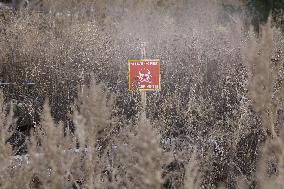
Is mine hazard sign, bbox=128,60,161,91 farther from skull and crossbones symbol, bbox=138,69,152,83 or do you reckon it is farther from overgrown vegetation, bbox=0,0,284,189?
overgrown vegetation, bbox=0,0,284,189

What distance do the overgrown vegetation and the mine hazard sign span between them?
0.67ft

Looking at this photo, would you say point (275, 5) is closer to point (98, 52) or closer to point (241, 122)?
point (98, 52)

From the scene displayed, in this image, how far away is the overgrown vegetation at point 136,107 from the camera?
1630 mm

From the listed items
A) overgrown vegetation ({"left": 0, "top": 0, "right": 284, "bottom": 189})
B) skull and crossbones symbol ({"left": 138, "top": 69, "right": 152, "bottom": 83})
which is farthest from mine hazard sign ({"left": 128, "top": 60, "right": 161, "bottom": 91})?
overgrown vegetation ({"left": 0, "top": 0, "right": 284, "bottom": 189})

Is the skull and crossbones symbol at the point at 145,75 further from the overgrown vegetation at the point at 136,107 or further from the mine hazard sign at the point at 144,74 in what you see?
the overgrown vegetation at the point at 136,107

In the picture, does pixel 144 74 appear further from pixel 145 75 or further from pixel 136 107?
pixel 136 107

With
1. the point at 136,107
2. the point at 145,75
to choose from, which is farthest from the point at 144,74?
the point at 136,107

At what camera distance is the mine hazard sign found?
3967 millimetres

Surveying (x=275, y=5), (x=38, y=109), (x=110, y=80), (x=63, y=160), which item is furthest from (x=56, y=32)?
(x=63, y=160)

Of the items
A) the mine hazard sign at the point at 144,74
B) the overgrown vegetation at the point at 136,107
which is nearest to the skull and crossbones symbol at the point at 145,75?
the mine hazard sign at the point at 144,74

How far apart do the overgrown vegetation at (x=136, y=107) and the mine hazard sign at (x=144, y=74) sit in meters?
0.20

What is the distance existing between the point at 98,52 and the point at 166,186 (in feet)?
8.03

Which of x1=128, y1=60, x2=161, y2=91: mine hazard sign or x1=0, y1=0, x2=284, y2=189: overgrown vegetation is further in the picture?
Answer: x1=128, y1=60, x2=161, y2=91: mine hazard sign

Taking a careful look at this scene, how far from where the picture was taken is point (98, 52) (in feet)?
17.3
